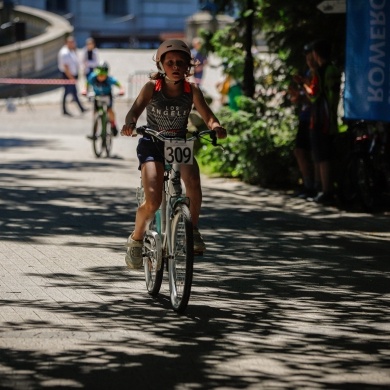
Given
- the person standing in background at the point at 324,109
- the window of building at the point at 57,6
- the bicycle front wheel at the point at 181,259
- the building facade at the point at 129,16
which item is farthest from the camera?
the window of building at the point at 57,6

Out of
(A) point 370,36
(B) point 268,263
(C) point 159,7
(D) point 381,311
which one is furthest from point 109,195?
(C) point 159,7

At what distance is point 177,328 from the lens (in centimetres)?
862

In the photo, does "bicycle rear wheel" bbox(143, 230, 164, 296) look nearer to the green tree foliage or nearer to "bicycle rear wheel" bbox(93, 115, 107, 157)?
the green tree foliage

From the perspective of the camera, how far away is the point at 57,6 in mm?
72438

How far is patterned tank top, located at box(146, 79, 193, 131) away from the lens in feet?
32.0

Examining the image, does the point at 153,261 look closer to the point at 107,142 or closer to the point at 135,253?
the point at 135,253

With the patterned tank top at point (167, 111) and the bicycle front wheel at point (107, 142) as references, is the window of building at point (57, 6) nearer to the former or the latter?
the bicycle front wheel at point (107, 142)

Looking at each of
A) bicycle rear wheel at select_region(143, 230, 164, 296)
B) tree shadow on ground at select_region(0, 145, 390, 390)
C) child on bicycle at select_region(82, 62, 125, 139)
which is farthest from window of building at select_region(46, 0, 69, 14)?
bicycle rear wheel at select_region(143, 230, 164, 296)

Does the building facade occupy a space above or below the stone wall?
above

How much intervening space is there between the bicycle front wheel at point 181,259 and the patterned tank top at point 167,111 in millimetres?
754

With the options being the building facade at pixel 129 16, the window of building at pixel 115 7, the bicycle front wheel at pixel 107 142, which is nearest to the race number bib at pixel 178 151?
the bicycle front wheel at pixel 107 142

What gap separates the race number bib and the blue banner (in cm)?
568

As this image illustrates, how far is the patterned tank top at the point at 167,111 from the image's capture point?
9.75 meters

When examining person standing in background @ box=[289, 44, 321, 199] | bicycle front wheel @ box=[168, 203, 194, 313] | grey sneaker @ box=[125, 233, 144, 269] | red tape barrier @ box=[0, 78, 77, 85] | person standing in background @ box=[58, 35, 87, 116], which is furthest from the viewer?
red tape barrier @ box=[0, 78, 77, 85]
